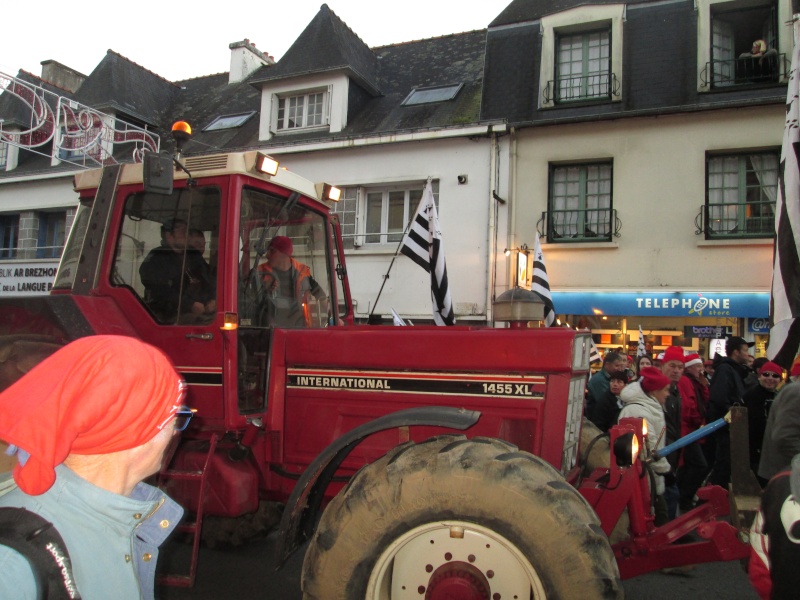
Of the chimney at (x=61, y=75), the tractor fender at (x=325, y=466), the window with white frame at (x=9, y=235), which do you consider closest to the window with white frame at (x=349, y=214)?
the window with white frame at (x=9, y=235)

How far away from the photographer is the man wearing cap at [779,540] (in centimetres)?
212

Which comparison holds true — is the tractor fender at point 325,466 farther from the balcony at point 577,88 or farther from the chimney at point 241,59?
the chimney at point 241,59

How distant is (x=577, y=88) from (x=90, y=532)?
1221cm

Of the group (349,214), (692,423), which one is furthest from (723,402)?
(349,214)

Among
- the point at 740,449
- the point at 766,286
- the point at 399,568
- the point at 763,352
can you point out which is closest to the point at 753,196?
the point at 766,286

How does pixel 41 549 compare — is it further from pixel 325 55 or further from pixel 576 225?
pixel 325 55

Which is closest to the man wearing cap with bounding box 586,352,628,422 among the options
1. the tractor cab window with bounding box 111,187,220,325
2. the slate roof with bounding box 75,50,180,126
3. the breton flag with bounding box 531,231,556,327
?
the breton flag with bounding box 531,231,556,327

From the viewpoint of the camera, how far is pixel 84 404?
127 cm

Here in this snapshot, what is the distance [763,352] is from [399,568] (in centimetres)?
1018

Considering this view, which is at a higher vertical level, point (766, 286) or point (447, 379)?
point (766, 286)

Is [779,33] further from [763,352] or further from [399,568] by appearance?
[399,568]

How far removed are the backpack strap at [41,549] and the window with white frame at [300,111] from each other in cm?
1355

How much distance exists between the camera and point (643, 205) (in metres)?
11.1

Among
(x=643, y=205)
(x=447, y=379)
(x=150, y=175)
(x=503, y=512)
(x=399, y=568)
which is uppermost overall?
(x=643, y=205)
